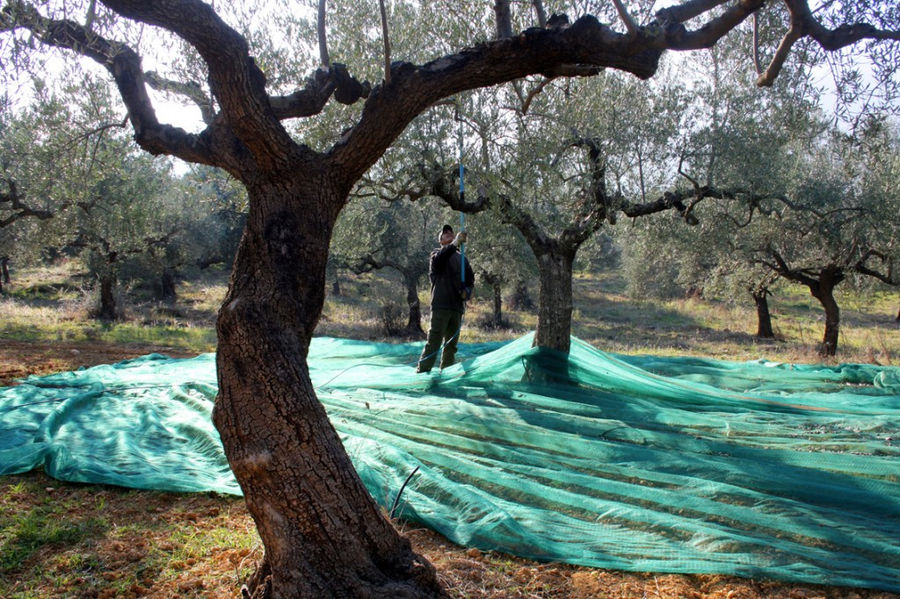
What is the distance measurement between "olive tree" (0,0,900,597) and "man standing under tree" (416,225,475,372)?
3247 millimetres

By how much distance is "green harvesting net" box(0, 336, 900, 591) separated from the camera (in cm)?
360

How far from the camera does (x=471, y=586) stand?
128 inches

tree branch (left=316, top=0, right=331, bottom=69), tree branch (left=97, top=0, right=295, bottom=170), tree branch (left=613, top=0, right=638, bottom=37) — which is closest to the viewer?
tree branch (left=97, top=0, right=295, bottom=170)

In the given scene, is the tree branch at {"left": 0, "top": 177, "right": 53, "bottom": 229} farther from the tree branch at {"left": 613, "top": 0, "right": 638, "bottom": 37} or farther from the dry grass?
the tree branch at {"left": 613, "top": 0, "right": 638, "bottom": 37}

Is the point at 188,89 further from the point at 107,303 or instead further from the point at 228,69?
the point at 107,303

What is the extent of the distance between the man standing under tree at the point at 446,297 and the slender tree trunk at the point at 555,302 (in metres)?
1.07

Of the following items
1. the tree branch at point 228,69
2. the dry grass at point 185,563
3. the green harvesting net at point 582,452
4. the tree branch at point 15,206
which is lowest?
the dry grass at point 185,563

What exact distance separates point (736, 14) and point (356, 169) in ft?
9.24

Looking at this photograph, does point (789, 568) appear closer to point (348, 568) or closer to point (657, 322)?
point (348, 568)

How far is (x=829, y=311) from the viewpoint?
15242mm

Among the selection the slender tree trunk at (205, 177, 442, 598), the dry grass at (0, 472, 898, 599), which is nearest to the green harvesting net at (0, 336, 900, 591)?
the dry grass at (0, 472, 898, 599)

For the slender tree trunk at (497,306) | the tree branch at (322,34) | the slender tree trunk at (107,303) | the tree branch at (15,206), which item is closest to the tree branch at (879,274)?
the slender tree trunk at (497,306)

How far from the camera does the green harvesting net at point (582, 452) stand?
3.60 meters

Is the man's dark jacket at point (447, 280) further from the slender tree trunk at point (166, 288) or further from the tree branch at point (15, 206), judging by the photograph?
the slender tree trunk at point (166, 288)
